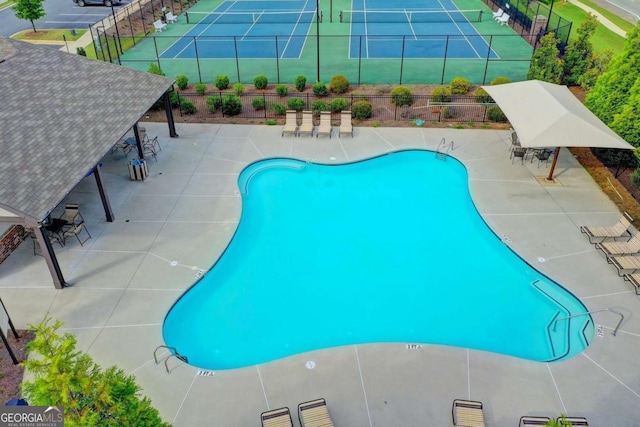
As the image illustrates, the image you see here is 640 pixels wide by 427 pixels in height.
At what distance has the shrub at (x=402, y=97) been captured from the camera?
78.4ft

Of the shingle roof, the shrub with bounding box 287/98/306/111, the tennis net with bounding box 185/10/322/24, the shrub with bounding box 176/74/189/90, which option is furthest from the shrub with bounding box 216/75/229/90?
the tennis net with bounding box 185/10/322/24

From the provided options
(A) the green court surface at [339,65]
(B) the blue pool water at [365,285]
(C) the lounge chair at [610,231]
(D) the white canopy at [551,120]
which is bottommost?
(B) the blue pool water at [365,285]

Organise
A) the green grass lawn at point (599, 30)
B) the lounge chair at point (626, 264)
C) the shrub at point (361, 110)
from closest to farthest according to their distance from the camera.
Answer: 1. the lounge chair at point (626, 264)
2. the shrub at point (361, 110)
3. the green grass lawn at point (599, 30)

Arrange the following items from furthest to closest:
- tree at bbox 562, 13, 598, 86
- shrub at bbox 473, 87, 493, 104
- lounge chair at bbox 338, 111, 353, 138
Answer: shrub at bbox 473, 87, 493, 104 < tree at bbox 562, 13, 598, 86 < lounge chair at bbox 338, 111, 353, 138

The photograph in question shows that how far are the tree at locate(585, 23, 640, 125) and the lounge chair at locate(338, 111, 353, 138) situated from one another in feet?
33.6

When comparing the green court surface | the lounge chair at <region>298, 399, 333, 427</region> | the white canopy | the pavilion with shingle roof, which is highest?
the pavilion with shingle roof

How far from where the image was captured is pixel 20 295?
1303 centimetres

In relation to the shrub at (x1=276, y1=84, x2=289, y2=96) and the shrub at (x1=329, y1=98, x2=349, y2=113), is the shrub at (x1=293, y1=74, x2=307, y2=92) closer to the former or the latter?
the shrub at (x1=276, y1=84, x2=289, y2=96)

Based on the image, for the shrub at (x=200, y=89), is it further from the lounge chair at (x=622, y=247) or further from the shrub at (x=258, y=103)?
the lounge chair at (x=622, y=247)

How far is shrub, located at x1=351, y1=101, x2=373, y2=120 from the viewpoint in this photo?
75.2 feet

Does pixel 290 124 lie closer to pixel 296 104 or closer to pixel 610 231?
pixel 296 104

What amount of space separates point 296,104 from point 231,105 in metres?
3.22

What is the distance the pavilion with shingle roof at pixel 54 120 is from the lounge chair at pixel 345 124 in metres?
7.67

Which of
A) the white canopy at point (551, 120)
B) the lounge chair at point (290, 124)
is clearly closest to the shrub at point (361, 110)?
the lounge chair at point (290, 124)
